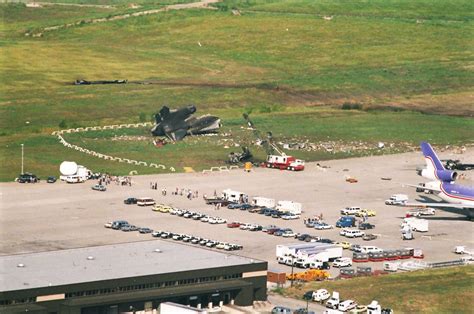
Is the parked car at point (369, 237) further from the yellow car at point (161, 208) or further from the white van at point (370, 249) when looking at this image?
the yellow car at point (161, 208)

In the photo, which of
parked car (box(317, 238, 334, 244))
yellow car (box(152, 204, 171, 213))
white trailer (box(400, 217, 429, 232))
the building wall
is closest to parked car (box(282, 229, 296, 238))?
parked car (box(317, 238, 334, 244))

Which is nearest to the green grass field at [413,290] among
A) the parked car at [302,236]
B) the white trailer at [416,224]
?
the parked car at [302,236]

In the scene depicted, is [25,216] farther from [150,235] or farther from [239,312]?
[239,312]

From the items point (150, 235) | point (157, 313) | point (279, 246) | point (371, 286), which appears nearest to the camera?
point (157, 313)

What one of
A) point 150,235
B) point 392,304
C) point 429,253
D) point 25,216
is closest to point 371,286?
point 392,304

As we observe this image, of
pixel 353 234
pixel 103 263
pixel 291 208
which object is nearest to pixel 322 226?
pixel 353 234

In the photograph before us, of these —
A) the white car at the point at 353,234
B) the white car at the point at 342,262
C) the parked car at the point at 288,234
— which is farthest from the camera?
the white car at the point at 353,234

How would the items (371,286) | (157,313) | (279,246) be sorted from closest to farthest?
(157,313) → (371,286) → (279,246)

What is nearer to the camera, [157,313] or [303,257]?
[157,313]
